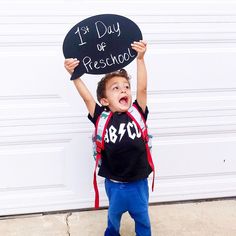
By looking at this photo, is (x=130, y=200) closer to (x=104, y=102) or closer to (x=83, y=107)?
(x=104, y=102)

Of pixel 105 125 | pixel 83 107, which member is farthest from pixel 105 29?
pixel 83 107

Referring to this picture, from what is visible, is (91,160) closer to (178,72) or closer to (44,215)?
(44,215)

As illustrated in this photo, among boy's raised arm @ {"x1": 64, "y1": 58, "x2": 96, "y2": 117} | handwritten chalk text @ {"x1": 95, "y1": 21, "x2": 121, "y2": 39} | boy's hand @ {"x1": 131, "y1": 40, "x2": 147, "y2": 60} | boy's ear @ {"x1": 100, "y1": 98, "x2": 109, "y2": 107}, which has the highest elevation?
handwritten chalk text @ {"x1": 95, "y1": 21, "x2": 121, "y2": 39}

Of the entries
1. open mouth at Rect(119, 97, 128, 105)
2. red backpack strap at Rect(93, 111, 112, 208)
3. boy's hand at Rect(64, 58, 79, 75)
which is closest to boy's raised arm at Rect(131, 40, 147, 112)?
open mouth at Rect(119, 97, 128, 105)

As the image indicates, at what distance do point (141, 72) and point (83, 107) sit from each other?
72 cm

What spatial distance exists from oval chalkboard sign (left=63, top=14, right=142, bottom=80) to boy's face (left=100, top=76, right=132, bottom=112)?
0.25 feet

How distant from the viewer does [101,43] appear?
2402 millimetres

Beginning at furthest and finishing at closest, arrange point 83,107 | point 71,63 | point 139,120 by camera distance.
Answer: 1. point 83,107
2. point 139,120
3. point 71,63

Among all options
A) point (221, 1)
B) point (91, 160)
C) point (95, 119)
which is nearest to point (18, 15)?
point (95, 119)

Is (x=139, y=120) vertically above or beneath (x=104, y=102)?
beneath

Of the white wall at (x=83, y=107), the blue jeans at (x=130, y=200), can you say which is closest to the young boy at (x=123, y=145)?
the blue jeans at (x=130, y=200)

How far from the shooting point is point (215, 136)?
3330 millimetres

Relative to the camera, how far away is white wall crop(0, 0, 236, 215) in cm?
293

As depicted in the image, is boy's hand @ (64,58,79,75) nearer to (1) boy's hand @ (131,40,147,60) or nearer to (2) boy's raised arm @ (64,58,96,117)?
(2) boy's raised arm @ (64,58,96,117)
